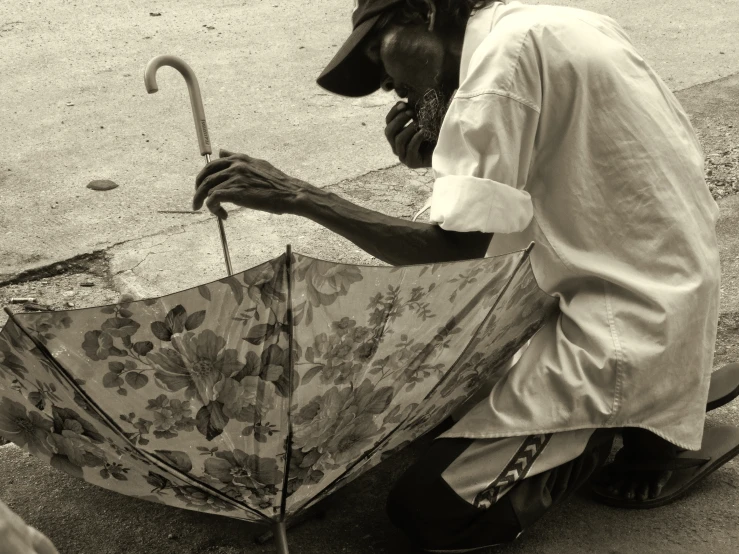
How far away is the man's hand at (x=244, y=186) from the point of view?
2.11 metres

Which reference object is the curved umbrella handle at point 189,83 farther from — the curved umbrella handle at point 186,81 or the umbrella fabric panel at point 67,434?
the umbrella fabric panel at point 67,434

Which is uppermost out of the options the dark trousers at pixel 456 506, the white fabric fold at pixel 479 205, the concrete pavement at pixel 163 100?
the white fabric fold at pixel 479 205

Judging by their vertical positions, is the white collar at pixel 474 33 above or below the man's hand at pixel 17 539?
above

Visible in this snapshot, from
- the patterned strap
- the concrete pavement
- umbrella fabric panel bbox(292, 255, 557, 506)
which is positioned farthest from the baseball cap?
the concrete pavement

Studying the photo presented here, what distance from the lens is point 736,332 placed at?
3123 millimetres

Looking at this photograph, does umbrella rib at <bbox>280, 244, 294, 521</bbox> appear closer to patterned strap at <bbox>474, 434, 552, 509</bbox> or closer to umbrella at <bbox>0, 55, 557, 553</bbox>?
umbrella at <bbox>0, 55, 557, 553</bbox>

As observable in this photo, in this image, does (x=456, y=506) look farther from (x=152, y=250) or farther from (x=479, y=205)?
(x=152, y=250)

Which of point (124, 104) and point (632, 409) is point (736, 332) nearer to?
point (632, 409)

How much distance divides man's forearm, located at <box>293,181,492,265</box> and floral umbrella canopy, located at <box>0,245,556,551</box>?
0.60 feet

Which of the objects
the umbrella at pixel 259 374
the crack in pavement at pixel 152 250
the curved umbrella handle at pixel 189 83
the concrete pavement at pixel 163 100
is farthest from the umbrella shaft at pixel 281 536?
the concrete pavement at pixel 163 100

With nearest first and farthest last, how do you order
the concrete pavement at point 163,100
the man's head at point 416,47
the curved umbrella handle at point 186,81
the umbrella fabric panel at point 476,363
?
the umbrella fabric panel at point 476,363 → the curved umbrella handle at point 186,81 → the man's head at point 416,47 → the concrete pavement at point 163,100

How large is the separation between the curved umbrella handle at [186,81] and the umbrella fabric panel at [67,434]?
24.0 inches

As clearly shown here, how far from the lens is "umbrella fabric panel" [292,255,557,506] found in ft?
6.72

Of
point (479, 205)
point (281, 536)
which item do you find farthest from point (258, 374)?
point (479, 205)
